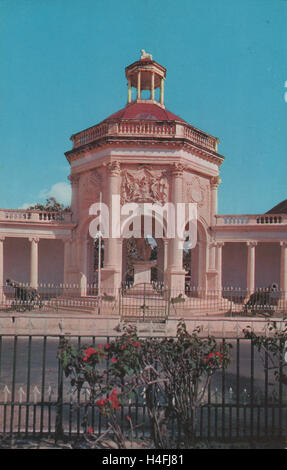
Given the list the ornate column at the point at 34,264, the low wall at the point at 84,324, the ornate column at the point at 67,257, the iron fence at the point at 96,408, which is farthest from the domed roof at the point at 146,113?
the iron fence at the point at 96,408

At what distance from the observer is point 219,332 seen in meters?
13.8

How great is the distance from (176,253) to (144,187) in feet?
12.8

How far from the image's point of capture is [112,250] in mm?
18625

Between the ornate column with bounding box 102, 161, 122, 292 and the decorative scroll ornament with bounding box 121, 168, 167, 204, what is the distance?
19.6 inches

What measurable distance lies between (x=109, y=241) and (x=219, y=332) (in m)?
7.56

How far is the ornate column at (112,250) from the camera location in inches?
722

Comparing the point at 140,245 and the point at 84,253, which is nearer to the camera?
the point at 140,245

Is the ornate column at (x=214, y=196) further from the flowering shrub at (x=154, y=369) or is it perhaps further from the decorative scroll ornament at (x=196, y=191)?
the flowering shrub at (x=154, y=369)

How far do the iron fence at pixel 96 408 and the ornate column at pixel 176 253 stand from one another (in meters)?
5.63

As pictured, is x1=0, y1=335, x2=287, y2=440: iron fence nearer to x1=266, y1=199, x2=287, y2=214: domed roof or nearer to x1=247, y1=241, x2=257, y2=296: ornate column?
x1=247, y1=241, x2=257, y2=296: ornate column

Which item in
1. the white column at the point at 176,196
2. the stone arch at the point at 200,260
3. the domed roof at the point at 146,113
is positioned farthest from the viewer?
the domed roof at the point at 146,113

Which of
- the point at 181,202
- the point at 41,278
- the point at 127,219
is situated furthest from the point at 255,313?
the point at 41,278

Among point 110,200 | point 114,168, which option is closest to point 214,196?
point 114,168
